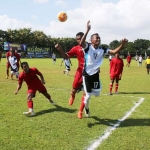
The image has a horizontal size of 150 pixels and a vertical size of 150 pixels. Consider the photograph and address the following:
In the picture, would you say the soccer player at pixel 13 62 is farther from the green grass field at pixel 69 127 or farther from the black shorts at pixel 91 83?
the black shorts at pixel 91 83

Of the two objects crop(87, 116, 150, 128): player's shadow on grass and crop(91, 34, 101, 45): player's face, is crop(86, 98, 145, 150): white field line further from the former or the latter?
crop(91, 34, 101, 45): player's face

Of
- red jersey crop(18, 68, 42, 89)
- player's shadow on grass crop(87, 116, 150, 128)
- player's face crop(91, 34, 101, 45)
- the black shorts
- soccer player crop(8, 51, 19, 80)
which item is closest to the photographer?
player's face crop(91, 34, 101, 45)

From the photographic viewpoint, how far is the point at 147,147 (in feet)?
16.3

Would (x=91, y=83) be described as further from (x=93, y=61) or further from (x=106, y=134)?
(x=106, y=134)

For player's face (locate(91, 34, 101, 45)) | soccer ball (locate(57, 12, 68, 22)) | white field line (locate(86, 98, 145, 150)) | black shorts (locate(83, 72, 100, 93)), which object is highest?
soccer ball (locate(57, 12, 68, 22))

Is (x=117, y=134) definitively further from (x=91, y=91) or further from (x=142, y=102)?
(x=142, y=102)

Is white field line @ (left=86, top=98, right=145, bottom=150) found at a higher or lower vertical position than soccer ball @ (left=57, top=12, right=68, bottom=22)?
lower

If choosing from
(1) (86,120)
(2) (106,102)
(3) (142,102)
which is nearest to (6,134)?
(1) (86,120)

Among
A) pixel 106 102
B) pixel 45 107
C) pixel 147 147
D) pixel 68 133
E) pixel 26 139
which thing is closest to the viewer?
pixel 147 147

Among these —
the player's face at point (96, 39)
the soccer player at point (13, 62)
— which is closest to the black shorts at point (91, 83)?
the player's face at point (96, 39)

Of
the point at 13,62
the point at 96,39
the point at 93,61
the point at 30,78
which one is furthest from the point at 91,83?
the point at 13,62

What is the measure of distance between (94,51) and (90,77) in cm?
66

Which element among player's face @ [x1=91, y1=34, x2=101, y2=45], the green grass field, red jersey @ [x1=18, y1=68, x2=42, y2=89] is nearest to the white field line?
the green grass field

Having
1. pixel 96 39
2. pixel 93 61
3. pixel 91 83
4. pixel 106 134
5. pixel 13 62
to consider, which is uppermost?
pixel 96 39
